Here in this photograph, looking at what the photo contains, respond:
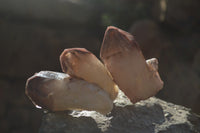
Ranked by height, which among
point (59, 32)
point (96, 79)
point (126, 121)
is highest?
point (96, 79)

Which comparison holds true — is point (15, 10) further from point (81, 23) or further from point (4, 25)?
point (81, 23)

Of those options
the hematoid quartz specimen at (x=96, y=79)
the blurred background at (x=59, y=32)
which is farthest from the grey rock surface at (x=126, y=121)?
the blurred background at (x=59, y=32)

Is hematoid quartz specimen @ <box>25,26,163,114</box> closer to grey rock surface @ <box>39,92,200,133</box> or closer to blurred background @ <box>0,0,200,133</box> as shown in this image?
grey rock surface @ <box>39,92,200,133</box>

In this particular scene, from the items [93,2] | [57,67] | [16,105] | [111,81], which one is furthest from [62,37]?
[111,81]

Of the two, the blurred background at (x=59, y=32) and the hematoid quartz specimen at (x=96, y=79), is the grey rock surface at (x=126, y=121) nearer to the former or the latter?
the hematoid quartz specimen at (x=96, y=79)

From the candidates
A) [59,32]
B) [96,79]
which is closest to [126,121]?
[96,79]

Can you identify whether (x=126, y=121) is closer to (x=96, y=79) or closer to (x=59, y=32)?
(x=96, y=79)
